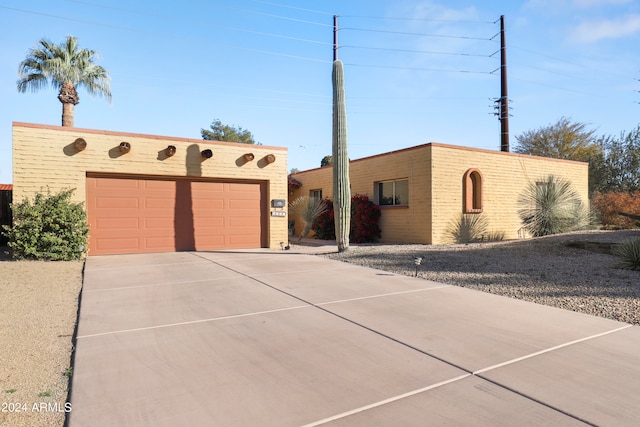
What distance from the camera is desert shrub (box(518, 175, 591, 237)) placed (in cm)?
1480

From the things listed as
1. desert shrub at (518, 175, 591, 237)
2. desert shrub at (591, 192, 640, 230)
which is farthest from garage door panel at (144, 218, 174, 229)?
desert shrub at (591, 192, 640, 230)

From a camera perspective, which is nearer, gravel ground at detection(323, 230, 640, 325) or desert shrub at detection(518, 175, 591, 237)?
gravel ground at detection(323, 230, 640, 325)

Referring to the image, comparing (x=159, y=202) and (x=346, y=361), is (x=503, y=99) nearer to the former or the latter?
(x=159, y=202)

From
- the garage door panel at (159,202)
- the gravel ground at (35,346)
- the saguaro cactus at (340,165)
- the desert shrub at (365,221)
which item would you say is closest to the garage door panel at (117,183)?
the garage door panel at (159,202)

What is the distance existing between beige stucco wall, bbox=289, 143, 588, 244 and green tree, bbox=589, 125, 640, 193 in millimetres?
11310

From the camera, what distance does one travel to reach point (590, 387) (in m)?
3.02

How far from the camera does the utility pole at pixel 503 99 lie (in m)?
22.0

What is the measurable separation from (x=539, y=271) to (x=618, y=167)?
82.5 feet

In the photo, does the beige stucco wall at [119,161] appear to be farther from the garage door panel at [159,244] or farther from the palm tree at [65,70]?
the palm tree at [65,70]

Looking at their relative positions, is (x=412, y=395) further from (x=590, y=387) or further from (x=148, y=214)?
(x=148, y=214)

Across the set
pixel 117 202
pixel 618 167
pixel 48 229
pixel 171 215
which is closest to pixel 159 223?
pixel 171 215

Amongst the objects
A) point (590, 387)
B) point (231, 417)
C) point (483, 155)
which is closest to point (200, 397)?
point (231, 417)

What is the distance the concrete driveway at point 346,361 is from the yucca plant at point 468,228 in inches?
334

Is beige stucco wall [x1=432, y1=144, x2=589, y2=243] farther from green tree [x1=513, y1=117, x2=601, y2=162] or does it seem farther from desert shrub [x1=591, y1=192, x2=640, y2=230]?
green tree [x1=513, y1=117, x2=601, y2=162]
